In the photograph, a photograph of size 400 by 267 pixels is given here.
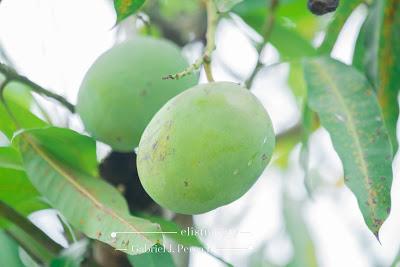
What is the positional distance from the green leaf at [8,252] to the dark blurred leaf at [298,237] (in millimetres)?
671

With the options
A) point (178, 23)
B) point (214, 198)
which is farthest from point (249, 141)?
point (178, 23)

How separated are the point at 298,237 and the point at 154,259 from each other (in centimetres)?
63

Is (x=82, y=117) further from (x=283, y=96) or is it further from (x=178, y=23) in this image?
(x=283, y=96)

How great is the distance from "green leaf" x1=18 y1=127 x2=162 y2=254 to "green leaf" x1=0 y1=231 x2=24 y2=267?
0.08 meters

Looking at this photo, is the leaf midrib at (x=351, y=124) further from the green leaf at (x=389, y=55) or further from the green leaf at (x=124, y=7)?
the green leaf at (x=124, y=7)

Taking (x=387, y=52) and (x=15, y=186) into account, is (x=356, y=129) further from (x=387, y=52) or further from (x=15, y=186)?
(x=15, y=186)

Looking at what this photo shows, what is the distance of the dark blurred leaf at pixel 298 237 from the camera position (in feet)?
4.66

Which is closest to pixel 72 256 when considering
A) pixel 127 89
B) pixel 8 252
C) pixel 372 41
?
pixel 8 252

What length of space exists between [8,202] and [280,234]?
0.75 m

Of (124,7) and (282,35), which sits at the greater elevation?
(124,7)

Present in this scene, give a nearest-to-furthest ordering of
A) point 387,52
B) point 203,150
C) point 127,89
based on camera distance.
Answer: point 203,150, point 127,89, point 387,52

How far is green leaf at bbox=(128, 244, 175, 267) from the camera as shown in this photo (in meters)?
0.88

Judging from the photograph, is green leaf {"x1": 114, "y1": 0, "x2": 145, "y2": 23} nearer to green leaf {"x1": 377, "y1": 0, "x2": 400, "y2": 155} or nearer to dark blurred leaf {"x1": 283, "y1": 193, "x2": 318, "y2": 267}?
green leaf {"x1": 377, "y1": 0, "x2": 400, "y2": 155}

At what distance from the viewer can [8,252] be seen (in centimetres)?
87
